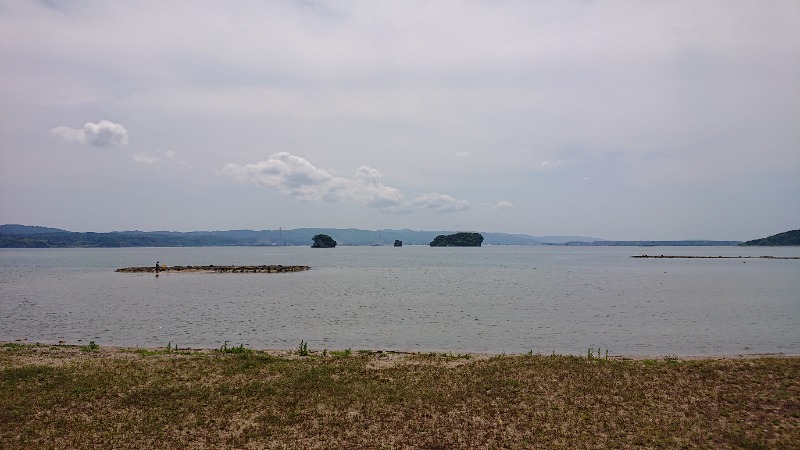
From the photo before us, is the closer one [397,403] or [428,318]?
[397,403]

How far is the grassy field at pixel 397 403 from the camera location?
14656mm

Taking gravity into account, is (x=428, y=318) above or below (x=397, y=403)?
below

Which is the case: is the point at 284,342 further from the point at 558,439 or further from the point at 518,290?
the point at 518,290

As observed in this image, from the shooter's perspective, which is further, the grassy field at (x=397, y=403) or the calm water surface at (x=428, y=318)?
the calm water surface at (x=428, y=318)

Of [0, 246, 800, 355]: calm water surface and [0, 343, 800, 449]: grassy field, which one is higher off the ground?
[0, 343, 800, 449]: grassy field

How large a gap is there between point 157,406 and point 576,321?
3725 centimetres

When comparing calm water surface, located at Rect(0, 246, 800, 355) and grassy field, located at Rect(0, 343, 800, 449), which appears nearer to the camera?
grassy field, located at Rect(0, 343, 800, 449)

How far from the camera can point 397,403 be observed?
1739cm

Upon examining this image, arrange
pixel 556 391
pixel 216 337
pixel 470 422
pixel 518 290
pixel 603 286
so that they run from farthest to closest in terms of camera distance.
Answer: pixel 603 286 < pixel 518 290 < pixel 216 337 < pixel 556 391 < pixel 470 422

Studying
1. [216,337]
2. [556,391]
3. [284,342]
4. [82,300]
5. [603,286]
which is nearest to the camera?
[556,391]

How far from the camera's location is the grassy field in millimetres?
14656

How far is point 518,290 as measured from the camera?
7662cm

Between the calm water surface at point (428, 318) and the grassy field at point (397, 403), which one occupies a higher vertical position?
the grassy field at point (397, 403)

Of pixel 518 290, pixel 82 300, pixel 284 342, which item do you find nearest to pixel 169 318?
pixel 284 342
